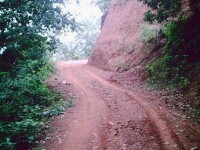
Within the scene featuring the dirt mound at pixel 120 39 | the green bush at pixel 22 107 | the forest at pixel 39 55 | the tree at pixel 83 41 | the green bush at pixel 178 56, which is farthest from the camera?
the tree at pixel 83 41

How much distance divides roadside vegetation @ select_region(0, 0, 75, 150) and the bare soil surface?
2.92ft

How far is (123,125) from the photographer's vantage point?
8.28 metres

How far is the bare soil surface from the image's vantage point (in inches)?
272

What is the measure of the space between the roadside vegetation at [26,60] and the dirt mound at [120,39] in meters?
7.33

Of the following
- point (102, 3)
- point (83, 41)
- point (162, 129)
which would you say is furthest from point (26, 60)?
point (83, 41)

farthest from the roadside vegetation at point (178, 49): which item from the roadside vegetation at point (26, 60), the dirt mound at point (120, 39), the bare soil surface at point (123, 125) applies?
the roadside vegetation at point (26, 60)

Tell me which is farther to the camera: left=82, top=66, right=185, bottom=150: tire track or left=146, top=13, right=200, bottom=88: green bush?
left=146, top=13, right=200, bottom=88: green bush

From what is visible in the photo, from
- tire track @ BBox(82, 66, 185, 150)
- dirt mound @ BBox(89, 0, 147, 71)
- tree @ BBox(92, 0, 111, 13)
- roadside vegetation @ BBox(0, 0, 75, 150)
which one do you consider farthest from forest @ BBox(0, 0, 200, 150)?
tree @ BBox(92, 0, 111, 13)

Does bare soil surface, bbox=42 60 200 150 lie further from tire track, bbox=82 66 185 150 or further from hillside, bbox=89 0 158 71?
hillside, bbox=89 0 158 71

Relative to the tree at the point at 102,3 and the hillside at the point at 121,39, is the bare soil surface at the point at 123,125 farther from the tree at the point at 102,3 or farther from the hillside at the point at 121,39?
the tree at the point at 102,3

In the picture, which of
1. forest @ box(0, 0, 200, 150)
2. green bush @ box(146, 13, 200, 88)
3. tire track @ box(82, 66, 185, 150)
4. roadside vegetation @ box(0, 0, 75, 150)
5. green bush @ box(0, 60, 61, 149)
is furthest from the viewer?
green bush @ box(146, 13, 200, 88)

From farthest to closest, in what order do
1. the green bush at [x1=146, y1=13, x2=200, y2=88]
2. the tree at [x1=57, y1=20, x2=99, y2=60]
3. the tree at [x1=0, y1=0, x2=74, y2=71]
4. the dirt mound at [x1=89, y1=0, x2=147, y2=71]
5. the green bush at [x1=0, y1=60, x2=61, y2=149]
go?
the tree at [x1=57, y1=20, x2=99, y2=60]
the dirt mound at [x1=89, y1=0, x2=147, y2=71]
the green bush at [x1=146, y1=13, x2=200, y2=88]
the tree at [x1=0, y1=0, x2=74, y2=71]
the green bush at [x1=0, y1=60, x2=61, y2=149]

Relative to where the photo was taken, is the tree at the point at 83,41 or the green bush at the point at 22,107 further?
the tree at the point at 83,41

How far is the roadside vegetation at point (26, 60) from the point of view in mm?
7941
